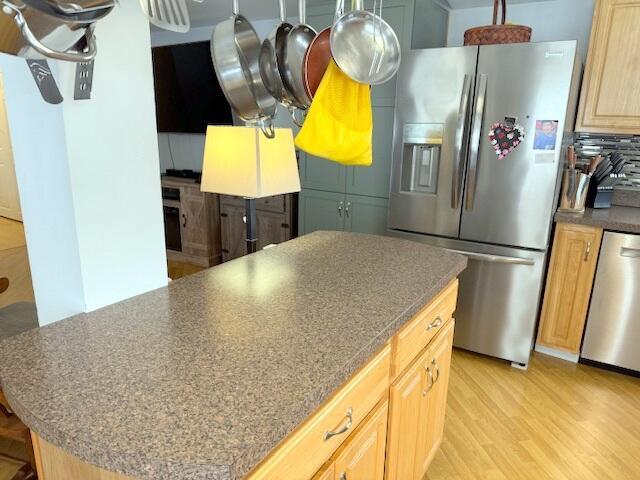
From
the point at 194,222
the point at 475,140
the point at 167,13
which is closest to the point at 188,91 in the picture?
the point at 194,222

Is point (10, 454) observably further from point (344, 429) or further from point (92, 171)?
point (344, 429)

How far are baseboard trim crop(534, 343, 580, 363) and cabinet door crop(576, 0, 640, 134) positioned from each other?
53.6 inches

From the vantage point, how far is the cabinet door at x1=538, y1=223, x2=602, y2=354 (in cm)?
249

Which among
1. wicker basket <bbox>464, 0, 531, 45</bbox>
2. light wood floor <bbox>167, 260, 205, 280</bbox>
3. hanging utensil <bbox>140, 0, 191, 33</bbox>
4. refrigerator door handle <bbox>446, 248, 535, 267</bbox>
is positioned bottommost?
light wood floor <bbox>167, 260, 205, 280</bbox>

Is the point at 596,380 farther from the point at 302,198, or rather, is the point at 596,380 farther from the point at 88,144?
the point at 88,144

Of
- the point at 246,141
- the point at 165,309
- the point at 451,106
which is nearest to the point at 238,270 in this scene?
the point at 165,309

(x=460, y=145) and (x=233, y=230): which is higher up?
(x=460, y=145)

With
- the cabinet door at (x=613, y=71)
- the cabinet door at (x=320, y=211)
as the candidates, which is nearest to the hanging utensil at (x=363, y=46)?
the cabinet door at (x=613, y=71)

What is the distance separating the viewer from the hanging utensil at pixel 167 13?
0.89 meters

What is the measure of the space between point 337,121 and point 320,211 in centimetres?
208

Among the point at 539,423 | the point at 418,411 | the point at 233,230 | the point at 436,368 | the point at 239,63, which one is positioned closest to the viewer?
the point at 239,63

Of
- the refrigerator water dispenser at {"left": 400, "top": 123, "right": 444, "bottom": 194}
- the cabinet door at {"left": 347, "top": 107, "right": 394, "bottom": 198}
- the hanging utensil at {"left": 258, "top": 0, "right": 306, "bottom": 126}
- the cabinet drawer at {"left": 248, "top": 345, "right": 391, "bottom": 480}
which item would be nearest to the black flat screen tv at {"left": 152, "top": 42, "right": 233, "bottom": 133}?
the cabinet door at {"left": 347, "top": 107, "right": 394, "bottom": 198}

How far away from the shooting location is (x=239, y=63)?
1.21m

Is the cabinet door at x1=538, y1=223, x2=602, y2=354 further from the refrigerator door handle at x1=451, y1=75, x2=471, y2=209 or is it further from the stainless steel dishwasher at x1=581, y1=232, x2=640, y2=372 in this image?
the refrigerator door handle at x1=451, y1=75, x2=471, y2=209
